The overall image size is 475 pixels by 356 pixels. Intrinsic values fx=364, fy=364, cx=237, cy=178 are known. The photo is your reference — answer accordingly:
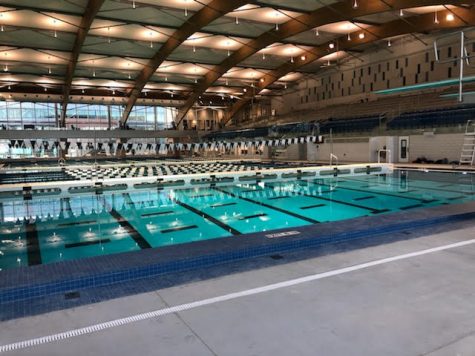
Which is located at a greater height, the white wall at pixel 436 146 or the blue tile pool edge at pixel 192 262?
the white wall at pixel 436 146

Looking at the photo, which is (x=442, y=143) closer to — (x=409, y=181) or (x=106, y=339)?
(x=409, y=181)

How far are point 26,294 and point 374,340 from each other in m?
2.49

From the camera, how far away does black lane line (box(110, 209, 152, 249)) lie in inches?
218

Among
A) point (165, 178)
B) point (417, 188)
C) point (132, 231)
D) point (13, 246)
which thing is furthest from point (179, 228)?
point (417, 188)

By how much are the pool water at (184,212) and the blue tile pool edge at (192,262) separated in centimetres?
97

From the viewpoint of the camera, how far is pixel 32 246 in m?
5.44

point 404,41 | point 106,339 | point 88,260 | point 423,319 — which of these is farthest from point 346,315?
point 404,41

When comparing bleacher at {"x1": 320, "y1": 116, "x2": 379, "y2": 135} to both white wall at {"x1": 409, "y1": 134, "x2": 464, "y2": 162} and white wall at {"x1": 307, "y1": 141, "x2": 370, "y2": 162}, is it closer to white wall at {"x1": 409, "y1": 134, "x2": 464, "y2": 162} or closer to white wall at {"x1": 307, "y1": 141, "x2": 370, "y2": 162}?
white wall at {"x1": 307, "y1": 141, "x2": 370, "y2": 162}

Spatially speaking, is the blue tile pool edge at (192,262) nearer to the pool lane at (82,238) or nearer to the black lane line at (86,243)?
the pool lane at (82,238)

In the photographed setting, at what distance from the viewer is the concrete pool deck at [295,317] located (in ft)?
6.66

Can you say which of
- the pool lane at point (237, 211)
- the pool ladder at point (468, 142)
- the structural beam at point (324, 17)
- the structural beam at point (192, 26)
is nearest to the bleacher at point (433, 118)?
the pool ladder at point (468, 142)

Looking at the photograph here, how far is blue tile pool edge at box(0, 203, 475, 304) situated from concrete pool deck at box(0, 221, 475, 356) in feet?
0.90

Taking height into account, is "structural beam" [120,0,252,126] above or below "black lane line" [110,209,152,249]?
above

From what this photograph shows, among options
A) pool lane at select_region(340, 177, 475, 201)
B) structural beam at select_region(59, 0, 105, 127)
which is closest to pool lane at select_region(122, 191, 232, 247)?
pool lane at select_region(340, 177, 475, 201)
